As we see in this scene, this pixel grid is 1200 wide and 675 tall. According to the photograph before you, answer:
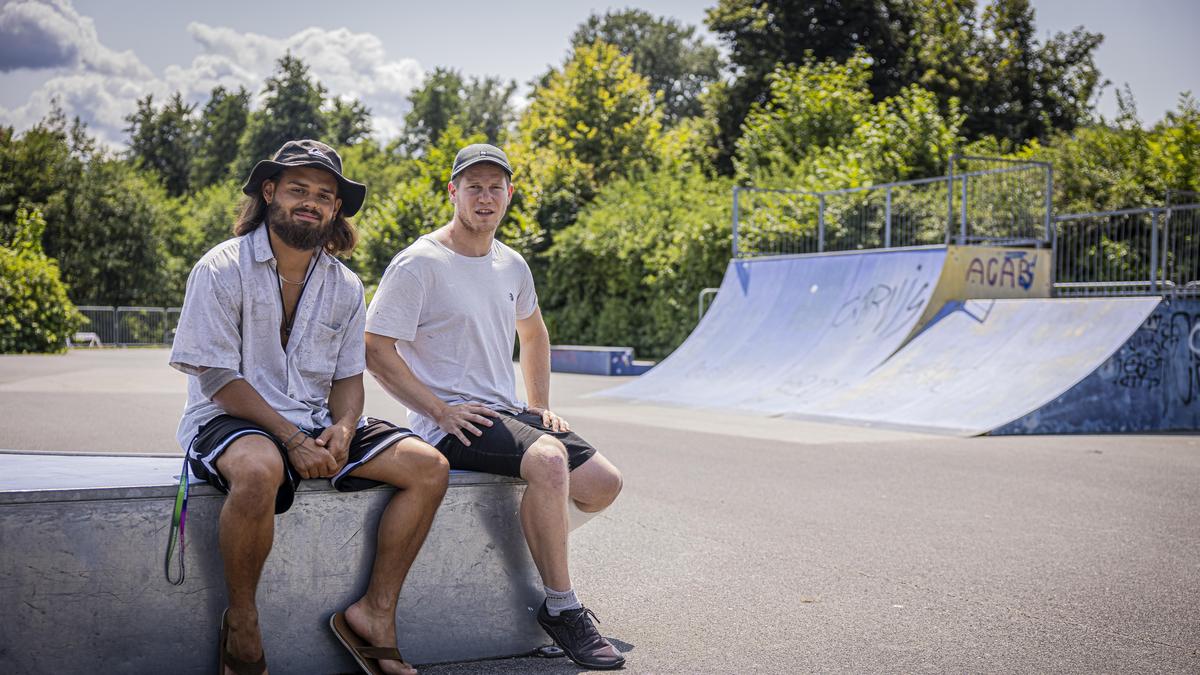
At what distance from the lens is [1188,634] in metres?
4.20

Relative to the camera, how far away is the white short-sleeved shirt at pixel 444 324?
4098mm

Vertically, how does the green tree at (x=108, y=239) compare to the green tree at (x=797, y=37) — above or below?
below

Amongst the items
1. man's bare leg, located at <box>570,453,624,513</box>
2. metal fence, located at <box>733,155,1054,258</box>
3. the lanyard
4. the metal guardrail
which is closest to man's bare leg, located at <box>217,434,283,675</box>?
the lanyard

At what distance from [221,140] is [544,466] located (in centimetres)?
7808

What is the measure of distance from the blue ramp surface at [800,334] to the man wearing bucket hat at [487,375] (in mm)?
9726

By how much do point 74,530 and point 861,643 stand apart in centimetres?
271

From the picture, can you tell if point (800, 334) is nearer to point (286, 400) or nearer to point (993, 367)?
point (993, 367)

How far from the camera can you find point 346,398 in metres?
3.81

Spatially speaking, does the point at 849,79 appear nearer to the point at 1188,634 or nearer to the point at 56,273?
the point at 56,273

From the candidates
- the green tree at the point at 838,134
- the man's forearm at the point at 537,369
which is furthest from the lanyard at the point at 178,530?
the green tree at the point at 838,134

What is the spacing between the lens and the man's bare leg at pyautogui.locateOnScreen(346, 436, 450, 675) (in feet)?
11.7

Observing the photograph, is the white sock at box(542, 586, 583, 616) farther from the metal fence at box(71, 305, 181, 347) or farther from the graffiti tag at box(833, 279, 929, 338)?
the metal fence at box(71, 305, 181, 347)

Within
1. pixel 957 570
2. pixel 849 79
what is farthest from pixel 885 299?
pixel 849 79

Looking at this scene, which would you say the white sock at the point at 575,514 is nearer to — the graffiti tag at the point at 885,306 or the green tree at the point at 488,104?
the graffiti tag at the point at 885,306
